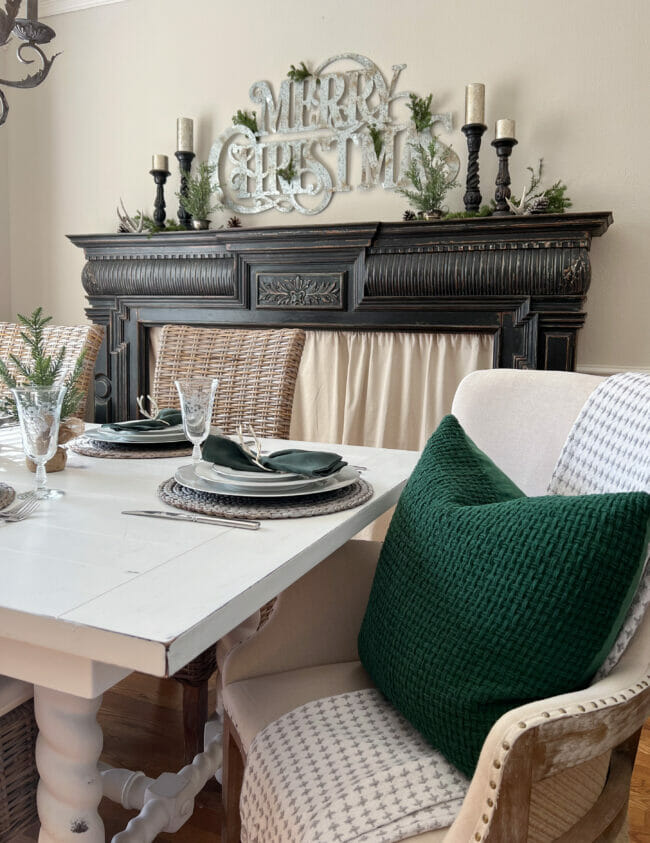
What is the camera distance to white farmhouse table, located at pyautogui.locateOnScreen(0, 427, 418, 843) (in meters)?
0.64

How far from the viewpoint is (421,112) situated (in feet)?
9.46

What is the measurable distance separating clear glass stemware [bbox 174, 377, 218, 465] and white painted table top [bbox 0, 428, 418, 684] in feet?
0.49

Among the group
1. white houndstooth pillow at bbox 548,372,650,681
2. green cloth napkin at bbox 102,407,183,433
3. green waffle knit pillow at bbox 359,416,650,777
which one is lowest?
green waffle knit pillow at bbox 359,416,650,777

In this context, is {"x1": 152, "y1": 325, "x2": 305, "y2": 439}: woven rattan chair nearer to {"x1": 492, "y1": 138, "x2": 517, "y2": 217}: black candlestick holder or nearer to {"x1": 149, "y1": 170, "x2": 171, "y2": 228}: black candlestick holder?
{"x1": 492, "y1": 138, "x2": 517, "y2": 217}: black candlestick holder

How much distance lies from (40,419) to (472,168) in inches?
86.3

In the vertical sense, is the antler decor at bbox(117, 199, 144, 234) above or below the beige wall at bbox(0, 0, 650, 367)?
below

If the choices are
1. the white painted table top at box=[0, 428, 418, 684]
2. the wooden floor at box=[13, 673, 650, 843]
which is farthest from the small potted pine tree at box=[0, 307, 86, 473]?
the wooden floor at box=[13, 673, 650, 843]

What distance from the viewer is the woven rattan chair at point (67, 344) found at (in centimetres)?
199

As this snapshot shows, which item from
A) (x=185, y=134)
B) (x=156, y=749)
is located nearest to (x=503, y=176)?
(x=185, y=134)

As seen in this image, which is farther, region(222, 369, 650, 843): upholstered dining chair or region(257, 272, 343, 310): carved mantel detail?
region(257, 272, 343, 310): carved mantel detail

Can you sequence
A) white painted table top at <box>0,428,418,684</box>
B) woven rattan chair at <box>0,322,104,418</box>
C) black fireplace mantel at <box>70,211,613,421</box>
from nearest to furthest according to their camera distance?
white painted table top at <box>0,428,418,684</box>, woven rattan chair at <box>0,322,104,418</box>, black fireplace mantel at <box>70,211,613,421</box>

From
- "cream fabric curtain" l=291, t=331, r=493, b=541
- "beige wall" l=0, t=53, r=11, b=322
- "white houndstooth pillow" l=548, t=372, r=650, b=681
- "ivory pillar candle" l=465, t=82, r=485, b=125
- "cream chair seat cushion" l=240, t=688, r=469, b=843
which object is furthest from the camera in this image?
"beige wall" l=0, t=53, r=11, b=322

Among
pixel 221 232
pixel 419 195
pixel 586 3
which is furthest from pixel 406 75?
pixel 221 232

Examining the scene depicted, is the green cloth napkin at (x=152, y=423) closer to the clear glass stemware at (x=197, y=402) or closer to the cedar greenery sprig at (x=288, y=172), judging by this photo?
the clear glass stemware at (x=197, y=402)
